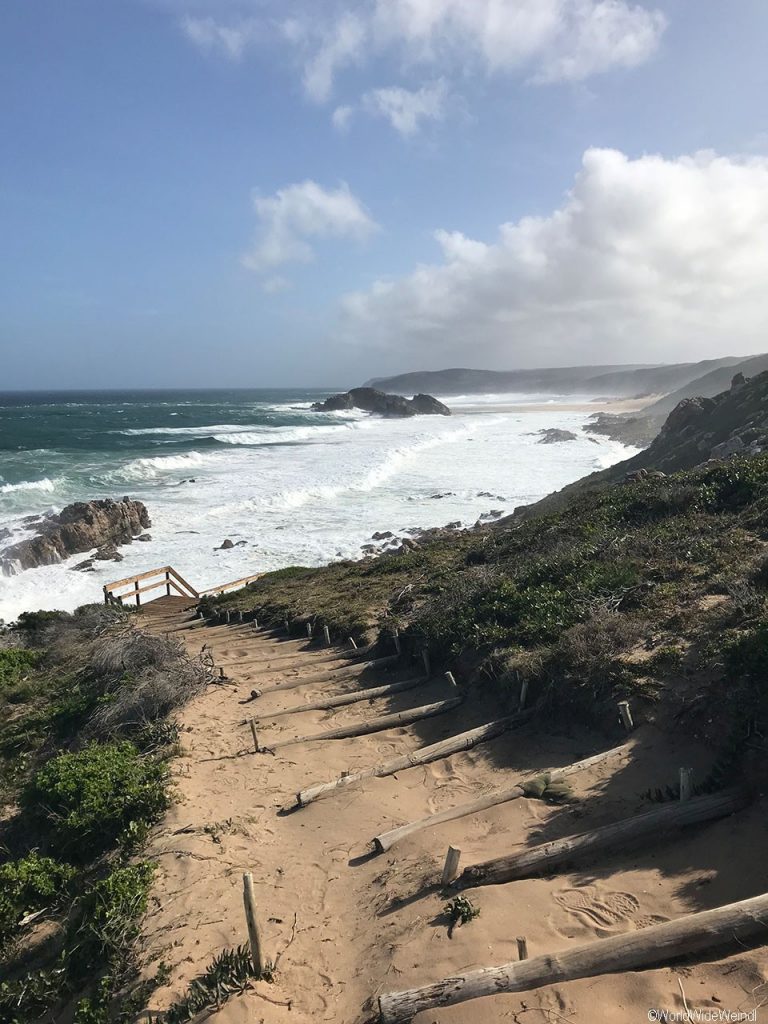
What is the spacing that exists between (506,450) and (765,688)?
141 feet

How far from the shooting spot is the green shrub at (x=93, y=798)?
5844 mm

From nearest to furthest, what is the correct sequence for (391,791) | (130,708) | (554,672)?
(391,791), (554,672), (130,708)

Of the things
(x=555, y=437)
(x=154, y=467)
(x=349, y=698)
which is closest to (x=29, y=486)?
(x=154, y=467)

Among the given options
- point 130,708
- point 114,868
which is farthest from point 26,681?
point 114,868

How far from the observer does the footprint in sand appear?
4.03 meters

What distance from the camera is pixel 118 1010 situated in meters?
4.12

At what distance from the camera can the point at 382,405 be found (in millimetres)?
93812

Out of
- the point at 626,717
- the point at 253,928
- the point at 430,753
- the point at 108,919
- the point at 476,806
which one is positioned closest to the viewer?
the point at 253,928

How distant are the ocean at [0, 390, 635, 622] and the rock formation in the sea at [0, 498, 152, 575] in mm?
574

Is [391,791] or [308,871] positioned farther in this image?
[391,791]

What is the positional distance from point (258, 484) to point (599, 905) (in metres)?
32.2

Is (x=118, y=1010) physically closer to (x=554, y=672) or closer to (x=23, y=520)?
(x=554, y=672)

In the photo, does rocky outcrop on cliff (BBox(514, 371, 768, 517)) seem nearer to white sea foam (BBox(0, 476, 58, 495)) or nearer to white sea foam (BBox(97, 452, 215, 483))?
white sea foam (BBox(97, 452, 215, 483))

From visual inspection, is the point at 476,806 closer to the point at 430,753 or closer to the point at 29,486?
the point at 430,753
